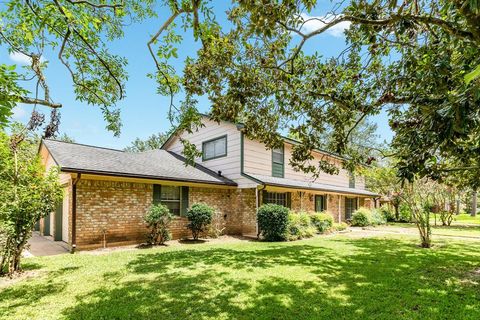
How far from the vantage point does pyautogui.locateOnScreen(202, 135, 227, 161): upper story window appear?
16.4 meters

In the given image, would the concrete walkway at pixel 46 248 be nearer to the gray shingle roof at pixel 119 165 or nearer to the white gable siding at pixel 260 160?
the gray shingle roof at pixel 119 165

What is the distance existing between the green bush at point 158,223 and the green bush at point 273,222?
14.0 ft

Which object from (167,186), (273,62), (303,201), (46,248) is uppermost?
(273,62)

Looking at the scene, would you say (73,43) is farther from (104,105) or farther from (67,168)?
(67,168)

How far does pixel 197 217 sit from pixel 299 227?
5268 millimetres

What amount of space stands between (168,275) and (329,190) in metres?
14.5

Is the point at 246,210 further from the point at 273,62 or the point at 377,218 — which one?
the point at 377,218

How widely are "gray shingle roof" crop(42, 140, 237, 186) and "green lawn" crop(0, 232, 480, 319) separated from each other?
336 cm

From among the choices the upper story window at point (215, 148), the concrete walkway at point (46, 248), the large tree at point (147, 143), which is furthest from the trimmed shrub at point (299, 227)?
the large tree at point (147, 143)

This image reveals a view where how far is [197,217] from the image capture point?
41.9 feet

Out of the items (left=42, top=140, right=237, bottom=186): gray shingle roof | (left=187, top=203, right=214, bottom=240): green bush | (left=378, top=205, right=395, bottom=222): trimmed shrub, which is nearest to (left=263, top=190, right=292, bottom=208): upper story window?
(left=42, top=140, right=237, bottom=186): gray shingle roof

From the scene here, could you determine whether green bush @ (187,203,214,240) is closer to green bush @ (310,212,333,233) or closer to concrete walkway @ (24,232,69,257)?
concrete walkway @ (24,232,69,257)

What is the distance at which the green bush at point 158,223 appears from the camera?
11492 mm

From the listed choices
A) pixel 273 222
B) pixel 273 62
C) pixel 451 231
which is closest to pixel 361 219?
pixel 451 231
